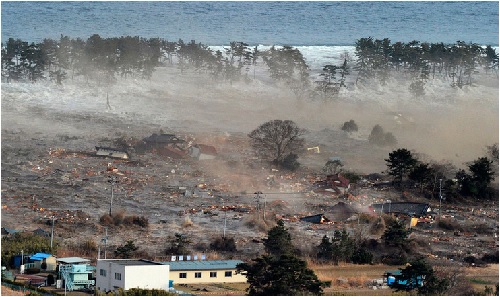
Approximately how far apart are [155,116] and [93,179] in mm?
16171

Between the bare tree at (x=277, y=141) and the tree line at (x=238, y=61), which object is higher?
the tree line at (x=238, y=61)

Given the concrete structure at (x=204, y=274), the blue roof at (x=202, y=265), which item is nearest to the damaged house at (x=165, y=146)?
the blue roof at (x=202, y=265)

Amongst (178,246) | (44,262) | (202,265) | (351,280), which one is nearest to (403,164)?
(178,246)

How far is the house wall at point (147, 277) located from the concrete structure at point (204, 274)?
2.73 meters

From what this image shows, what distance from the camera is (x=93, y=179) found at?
219 ft

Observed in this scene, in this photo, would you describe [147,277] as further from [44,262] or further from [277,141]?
[277,141]

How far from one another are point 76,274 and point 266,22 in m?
59.9

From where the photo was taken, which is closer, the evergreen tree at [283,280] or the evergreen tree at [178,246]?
the evergreen tree at [283,280]

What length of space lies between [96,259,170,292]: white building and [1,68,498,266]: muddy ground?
289 inches

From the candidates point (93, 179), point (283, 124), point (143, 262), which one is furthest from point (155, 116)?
point (143, 262)

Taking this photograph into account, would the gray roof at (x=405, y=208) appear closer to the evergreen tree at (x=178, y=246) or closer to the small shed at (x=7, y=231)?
the evergreen tree at (x=178, y=246)

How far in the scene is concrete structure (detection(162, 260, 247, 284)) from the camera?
4700 centimetres

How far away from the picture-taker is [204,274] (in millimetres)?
47344

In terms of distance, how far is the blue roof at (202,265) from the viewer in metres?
47.5
